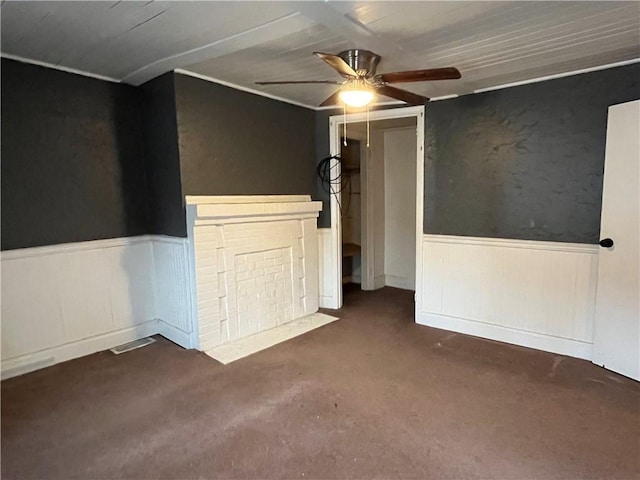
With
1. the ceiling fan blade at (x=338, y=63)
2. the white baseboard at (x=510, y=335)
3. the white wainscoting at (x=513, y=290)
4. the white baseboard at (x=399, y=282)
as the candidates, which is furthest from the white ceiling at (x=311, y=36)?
the white baseboard at (x=399, y=282)

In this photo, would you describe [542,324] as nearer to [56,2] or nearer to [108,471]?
[108,471]

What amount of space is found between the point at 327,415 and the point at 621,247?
225cm

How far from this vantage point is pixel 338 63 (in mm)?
2152

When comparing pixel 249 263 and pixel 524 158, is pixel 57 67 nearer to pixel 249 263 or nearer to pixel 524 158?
pixel 249 263

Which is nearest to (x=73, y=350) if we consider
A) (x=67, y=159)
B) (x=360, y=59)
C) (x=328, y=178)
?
(x=67, y=159)

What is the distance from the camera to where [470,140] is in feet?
11.0

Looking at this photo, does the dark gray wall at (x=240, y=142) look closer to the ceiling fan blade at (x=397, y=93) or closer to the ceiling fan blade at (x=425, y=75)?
the ceiling fan blade at (x=397, y=93)

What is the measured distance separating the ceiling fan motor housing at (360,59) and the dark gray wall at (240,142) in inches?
48.8

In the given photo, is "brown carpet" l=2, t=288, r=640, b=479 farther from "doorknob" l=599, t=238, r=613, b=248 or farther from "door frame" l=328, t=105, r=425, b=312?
"door frame" l=328, t=105, r=425, b=312

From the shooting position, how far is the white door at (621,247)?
2551 millimetres

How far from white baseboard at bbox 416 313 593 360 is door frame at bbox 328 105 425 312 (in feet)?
0.73

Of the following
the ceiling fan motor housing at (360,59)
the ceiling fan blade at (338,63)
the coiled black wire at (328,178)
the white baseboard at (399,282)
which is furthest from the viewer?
the white baseboard at (399,282)

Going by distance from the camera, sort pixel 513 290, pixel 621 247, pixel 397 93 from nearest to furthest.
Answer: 1. pixel 621 247
2. pixel 397 93
3. pixel 513 290

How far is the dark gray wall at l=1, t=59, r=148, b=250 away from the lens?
2.70m
